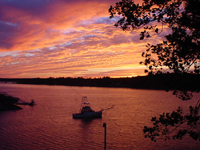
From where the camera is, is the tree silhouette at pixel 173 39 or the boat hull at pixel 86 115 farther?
the boat hull at pixel 86 115

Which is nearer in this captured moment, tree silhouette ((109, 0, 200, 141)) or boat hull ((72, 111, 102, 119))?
tree silhouette ((109, 0, 200, 141))

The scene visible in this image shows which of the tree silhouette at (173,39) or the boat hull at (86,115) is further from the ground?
the tree silhouette at (173,39)

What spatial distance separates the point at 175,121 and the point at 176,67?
1.95 metres

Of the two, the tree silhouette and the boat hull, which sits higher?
the tree silhouette

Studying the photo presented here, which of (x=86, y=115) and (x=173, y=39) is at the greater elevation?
(x=173, y=39)

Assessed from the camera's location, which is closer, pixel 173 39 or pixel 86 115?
pixel 173 39

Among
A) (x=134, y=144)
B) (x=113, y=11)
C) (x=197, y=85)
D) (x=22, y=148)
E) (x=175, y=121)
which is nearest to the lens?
(x=175, y=121)

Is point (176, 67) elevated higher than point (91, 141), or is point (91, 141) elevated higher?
point (176, 67)

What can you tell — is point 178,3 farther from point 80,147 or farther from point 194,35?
point 80,147

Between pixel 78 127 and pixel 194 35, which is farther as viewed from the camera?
pixel 78 127

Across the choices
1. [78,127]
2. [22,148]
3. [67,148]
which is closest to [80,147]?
[67,148]

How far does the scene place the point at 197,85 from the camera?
25.4 ft

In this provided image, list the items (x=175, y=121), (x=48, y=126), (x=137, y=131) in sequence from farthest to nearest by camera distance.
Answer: (x=48, y=126)
(x=137, y=131)
(x=175, y=121)

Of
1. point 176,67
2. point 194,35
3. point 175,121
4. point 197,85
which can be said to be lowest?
point 175,121
